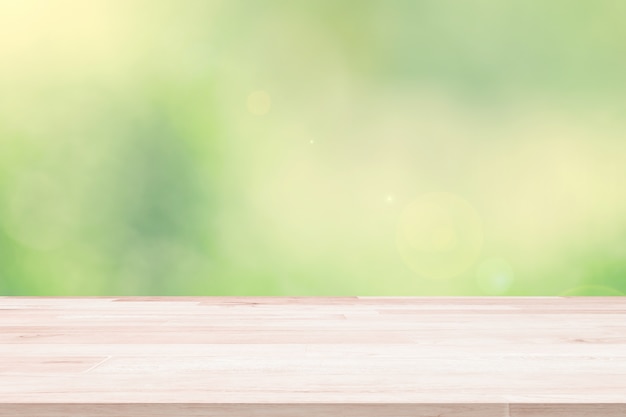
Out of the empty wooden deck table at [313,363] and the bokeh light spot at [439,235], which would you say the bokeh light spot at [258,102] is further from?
the empty wooden deck table at [313,363]

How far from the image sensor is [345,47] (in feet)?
7.22

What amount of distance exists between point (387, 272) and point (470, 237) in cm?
33

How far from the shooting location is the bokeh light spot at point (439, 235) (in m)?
2.19

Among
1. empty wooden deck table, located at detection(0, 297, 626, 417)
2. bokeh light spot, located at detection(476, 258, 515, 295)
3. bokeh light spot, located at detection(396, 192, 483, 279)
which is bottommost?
bokeh light spot, located at detection(476, 258, 515, 295)

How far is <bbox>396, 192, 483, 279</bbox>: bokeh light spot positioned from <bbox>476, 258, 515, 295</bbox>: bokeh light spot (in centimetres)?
5

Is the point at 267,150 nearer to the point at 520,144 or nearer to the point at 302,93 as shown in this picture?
the point at 302,93

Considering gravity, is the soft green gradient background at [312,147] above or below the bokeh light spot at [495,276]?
above

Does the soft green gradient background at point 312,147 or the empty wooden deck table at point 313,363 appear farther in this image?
the soft green gradient background at point 312,147

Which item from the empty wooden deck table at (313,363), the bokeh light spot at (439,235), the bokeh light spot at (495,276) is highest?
the empty wooden deck table at (313,363)

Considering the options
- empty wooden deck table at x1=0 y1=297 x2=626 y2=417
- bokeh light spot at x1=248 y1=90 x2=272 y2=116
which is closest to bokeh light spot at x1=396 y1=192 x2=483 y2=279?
empty wooden deck table at x1=0 y1=297 x2=626 y2=417

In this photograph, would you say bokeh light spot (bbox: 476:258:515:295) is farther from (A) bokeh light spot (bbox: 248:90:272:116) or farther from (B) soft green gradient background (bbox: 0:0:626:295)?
(A) bokeh light spot (bbox: 248:90:272:116)

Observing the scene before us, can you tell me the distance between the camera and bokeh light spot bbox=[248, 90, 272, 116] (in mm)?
2207

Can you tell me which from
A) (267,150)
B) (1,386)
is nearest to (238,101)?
(267,150)

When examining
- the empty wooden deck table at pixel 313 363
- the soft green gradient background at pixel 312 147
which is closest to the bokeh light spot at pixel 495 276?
the soft green gradient background at pixel 312 147
